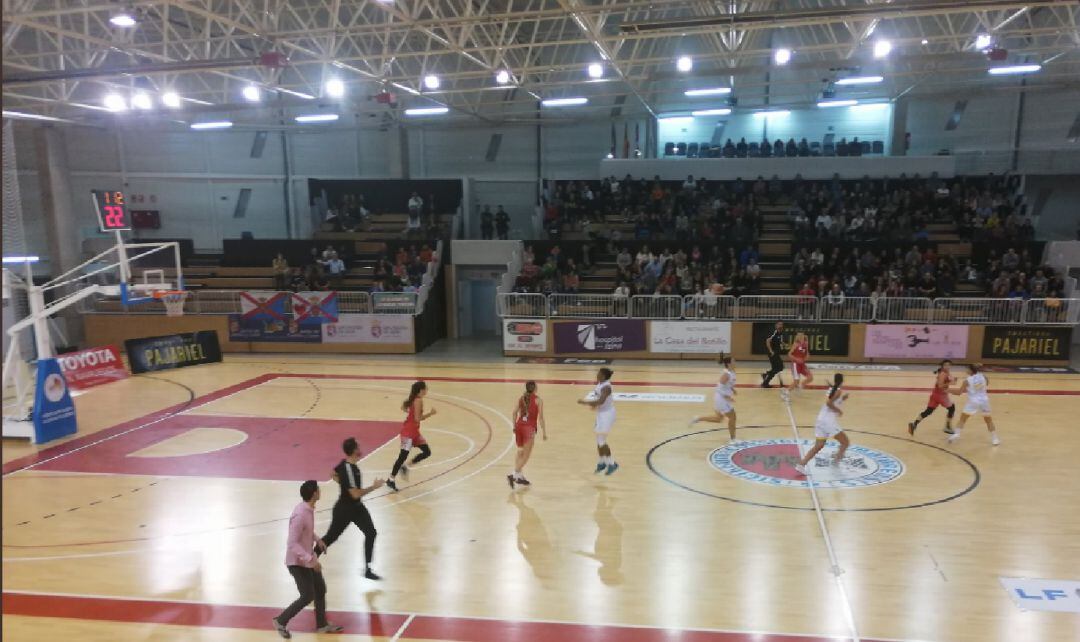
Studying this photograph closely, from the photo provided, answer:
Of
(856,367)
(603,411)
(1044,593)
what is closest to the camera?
(1044,593)

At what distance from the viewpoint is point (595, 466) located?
12.0 m

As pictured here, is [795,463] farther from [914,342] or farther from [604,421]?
[914,342]

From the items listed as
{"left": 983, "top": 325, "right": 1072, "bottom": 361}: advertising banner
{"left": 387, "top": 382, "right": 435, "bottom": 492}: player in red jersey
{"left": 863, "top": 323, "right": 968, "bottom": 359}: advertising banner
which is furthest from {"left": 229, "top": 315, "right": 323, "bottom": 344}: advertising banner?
{"left": 983, "top": 325, "right": 1072, "bottom": 361}: advertising banner

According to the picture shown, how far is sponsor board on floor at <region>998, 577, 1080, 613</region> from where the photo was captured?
744 centimetres

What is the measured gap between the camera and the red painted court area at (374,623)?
7.02m

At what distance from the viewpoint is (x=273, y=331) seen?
77.9ft

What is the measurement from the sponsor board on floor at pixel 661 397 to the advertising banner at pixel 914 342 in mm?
6910

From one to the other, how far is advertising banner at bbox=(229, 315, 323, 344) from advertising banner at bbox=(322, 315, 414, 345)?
469mm

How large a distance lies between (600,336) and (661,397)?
5.32 m

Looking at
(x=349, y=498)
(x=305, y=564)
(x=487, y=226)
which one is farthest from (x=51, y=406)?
(x=487, y=226)

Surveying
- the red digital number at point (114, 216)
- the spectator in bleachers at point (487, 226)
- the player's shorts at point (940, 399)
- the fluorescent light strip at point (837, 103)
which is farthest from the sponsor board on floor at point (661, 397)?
the fluorescent light strip at point (837, 103)

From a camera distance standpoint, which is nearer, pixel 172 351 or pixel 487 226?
pixel 172 351

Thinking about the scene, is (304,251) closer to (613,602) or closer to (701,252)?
(701,252)

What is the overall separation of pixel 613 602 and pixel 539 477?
3.96 meters
